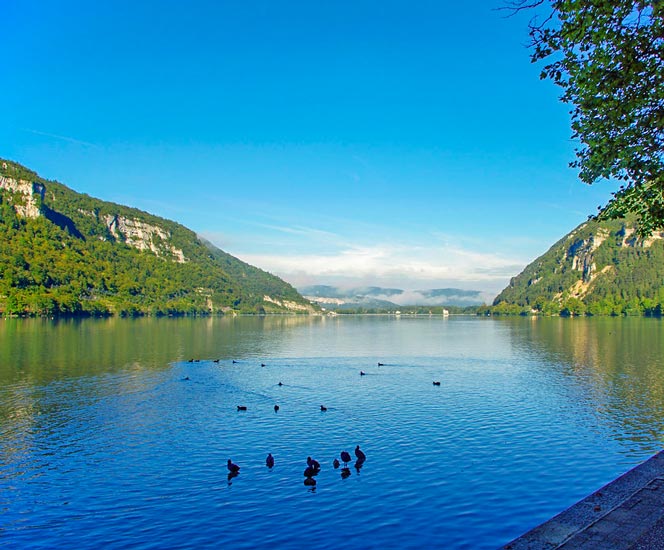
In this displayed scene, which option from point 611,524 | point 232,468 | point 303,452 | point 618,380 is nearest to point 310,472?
point 232,468

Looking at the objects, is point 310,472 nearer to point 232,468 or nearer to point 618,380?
point 232,468

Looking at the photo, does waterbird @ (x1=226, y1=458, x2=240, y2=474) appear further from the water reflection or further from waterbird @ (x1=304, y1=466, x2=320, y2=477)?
the water reflection

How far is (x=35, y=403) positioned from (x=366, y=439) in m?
34.6

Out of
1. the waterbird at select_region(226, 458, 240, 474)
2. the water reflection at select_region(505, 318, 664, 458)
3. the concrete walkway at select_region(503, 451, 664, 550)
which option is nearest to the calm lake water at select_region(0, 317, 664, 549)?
the water reflection at select_region(505, 318, 664, 458)

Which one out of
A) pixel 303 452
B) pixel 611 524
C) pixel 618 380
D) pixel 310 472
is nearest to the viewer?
pixel 611 524

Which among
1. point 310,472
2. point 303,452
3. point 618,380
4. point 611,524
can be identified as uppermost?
point 611,524

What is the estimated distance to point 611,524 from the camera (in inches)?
763

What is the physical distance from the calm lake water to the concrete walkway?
137 inches

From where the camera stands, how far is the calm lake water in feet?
79.7

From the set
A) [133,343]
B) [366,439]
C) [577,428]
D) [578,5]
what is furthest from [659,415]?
[133,343]

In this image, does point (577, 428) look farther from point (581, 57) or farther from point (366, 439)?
point (581, 57)

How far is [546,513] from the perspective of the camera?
25.6 metres

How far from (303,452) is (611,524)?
2107 centimetres

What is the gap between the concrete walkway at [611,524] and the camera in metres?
17.8
